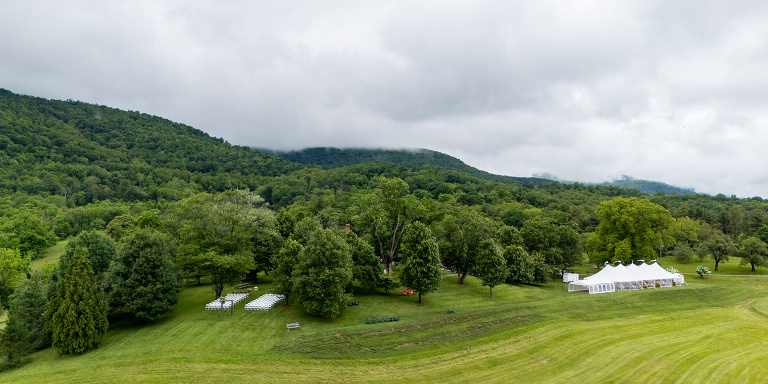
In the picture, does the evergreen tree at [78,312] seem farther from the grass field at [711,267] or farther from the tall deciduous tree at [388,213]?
the grass field at [711,267]

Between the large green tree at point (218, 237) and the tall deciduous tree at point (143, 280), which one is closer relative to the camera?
the tall deciduous tree at point (143, 280)

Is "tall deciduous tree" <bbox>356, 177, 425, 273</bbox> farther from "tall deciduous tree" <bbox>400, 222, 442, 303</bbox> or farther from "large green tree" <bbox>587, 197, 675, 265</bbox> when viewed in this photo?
"large green tree" <bbox>587, 197, 675, 265</bbox>

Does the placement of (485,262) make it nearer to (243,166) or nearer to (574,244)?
(574,244)

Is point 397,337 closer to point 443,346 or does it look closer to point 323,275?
point 443,346

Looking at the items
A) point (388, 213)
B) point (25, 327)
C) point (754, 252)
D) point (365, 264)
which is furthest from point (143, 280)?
point (754, 252)

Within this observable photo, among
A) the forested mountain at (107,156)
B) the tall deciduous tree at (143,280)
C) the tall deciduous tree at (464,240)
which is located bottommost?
the tall deciduous tree at (143,280)

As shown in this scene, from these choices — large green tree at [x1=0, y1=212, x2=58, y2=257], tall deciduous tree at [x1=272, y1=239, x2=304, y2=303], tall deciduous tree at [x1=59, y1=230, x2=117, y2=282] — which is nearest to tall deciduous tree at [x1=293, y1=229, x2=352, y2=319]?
tall deciduous tree at [x1=272, y1=239, x2=304, y2=303]

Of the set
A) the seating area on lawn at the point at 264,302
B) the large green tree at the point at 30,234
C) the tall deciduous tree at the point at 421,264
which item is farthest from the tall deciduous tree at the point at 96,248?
the large green tree at the point at 30,234
